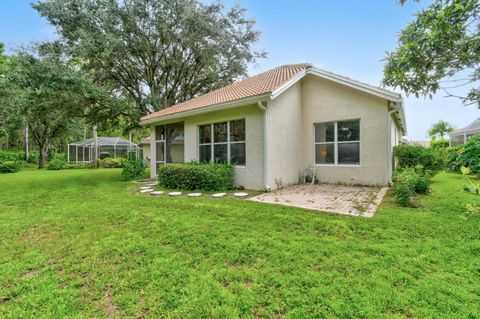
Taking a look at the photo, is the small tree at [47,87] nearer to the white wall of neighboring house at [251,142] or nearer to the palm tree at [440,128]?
the white wall of neighboring house at [251,142]

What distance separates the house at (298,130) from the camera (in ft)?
26.8

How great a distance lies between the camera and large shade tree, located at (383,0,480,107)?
8.54ft

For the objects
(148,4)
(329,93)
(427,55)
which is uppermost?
(148,4)

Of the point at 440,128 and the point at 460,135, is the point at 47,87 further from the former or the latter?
the point at 440,128

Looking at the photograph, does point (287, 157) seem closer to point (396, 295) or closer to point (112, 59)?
point (396, 295)

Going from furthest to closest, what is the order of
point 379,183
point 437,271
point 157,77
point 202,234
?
point 157,77 → point 379,183 → point 202,234 → point 437,271

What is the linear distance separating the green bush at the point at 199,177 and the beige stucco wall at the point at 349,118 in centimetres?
365

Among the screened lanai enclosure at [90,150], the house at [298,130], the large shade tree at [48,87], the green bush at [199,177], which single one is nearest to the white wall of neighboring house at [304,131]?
the house at [298,130]

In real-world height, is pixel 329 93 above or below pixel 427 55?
above

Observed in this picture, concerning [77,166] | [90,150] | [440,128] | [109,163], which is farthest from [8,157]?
[440,128]

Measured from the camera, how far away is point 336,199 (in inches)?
259

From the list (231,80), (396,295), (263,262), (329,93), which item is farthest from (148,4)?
(396,295)

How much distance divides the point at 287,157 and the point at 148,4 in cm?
1192

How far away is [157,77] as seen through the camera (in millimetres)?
→ 15539
